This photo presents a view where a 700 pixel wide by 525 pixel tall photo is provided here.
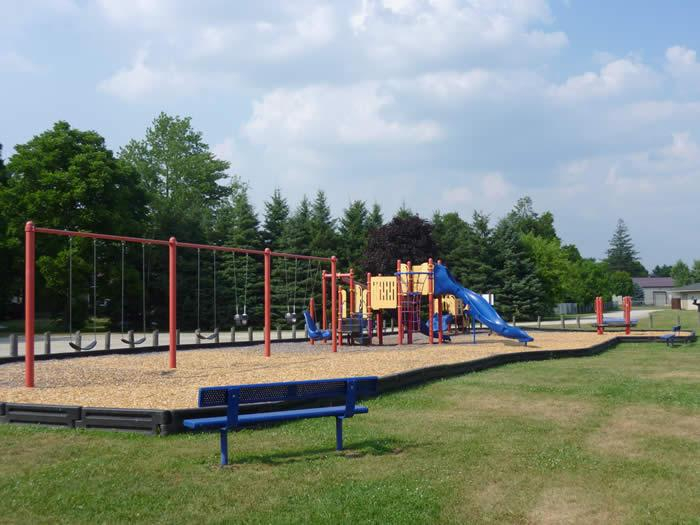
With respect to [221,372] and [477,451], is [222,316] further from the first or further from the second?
[477,451]

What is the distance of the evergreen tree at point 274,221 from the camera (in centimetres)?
5444

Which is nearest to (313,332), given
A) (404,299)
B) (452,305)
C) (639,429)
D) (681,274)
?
(404,299)

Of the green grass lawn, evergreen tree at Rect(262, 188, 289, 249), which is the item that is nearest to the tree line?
evergreen tree at Rect(262, 188, 289, 249)

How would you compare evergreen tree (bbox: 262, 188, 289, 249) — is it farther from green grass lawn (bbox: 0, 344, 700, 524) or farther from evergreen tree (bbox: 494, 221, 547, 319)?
green grass lawn (bbox: 0, 344, 700, 524)

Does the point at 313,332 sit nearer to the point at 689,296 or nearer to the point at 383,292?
the point at 383,292

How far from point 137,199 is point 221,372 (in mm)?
36177

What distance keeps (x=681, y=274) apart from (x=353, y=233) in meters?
111

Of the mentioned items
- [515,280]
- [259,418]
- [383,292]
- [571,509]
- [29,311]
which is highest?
[515,280]

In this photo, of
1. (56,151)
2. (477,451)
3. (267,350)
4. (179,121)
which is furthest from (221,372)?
(179,121)

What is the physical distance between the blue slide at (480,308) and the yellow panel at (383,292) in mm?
1567

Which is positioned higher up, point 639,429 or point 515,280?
point 515,280

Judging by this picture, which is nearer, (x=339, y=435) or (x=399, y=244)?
(x=339, y=435)

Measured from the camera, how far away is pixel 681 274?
5758 inches

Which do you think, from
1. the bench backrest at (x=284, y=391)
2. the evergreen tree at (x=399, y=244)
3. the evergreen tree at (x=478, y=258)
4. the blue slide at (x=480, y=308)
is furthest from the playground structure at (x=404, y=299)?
the evergreen tree at (x=478, y=258)
